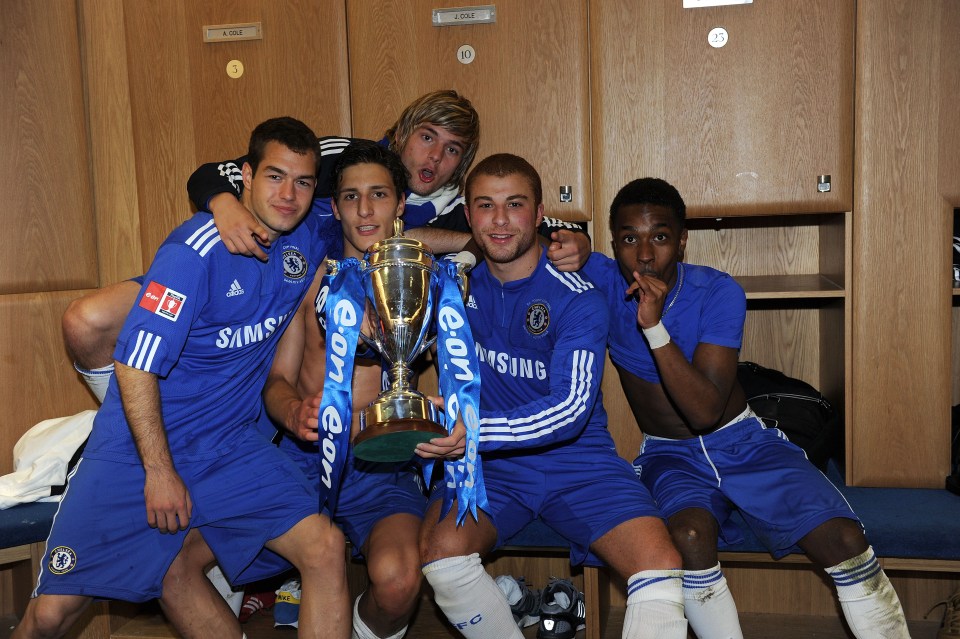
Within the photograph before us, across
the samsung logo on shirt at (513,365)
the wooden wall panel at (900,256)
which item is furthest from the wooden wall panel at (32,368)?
the wooden wall panel at (900,256)

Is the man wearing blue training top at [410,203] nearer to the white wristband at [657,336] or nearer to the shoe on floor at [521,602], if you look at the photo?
the white wristband at [657,336]

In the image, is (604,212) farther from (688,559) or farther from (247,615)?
(247,615)

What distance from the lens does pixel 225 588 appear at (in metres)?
2.28

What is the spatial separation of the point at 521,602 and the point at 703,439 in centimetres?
76

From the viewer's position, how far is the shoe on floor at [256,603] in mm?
2545

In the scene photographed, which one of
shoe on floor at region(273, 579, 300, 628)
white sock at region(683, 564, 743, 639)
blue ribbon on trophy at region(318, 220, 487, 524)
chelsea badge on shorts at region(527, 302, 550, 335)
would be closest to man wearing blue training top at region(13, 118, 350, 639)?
blue ribbon on trophy at region(318, 220, 487, 524)

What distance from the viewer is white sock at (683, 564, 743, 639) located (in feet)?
6.31

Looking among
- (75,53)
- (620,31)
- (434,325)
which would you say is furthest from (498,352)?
(75,53)

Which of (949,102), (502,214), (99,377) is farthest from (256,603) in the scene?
(949,102)

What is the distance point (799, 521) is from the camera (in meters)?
1.99

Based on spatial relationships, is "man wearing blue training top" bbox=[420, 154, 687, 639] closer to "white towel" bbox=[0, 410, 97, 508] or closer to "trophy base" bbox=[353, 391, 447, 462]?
"trophy base" bbox=[353, 391, 447, 462]

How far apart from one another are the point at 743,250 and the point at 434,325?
1471 mm

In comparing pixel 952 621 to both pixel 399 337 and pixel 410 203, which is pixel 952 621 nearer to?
pixel 399 337

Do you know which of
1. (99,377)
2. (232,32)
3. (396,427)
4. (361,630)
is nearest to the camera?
(396,427)
